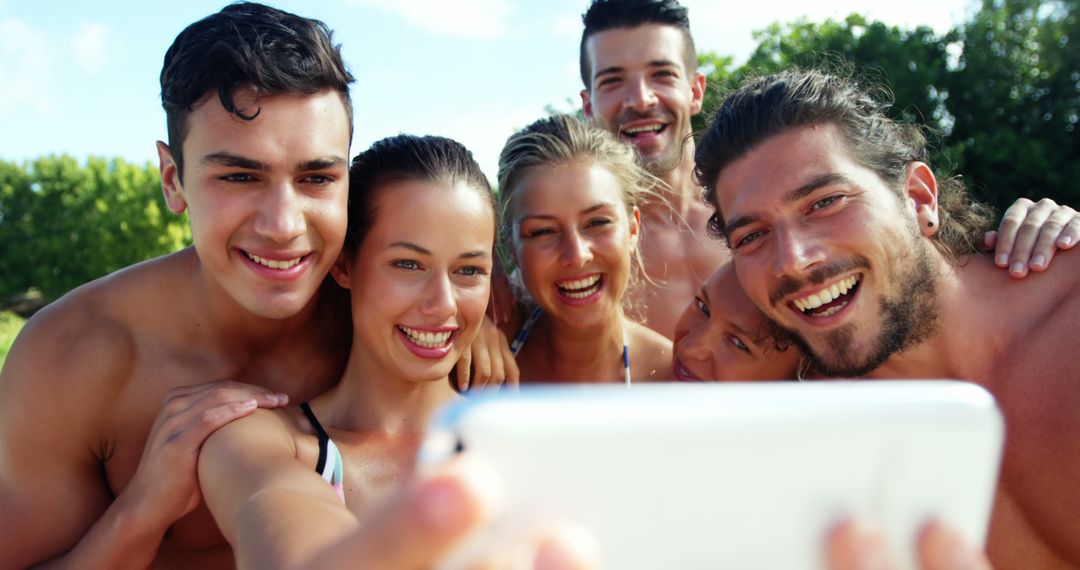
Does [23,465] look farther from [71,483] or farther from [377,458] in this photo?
[377,458]

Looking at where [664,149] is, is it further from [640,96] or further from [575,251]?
[575,251]

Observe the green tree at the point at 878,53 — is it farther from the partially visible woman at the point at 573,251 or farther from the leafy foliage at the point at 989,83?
the partially visible woman at the point at 573,251

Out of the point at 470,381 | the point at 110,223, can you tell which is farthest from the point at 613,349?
the point at 110,223

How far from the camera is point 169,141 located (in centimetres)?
312

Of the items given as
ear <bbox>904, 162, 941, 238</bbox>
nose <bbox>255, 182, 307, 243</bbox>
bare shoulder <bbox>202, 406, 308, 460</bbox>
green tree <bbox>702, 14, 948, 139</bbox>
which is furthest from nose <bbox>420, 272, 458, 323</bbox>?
green tree <bbox>702, 14, 948, 139</bbox>

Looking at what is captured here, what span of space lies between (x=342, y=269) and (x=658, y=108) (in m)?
3.57

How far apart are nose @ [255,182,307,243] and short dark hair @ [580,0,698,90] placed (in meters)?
4.04

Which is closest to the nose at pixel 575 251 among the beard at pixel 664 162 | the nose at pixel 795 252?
the nose at pixel 795 252

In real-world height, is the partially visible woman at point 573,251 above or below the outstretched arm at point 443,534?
below

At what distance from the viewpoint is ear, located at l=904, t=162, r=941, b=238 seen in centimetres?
327

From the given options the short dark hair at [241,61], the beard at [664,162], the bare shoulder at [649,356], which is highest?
the short dark hair at [241,61]

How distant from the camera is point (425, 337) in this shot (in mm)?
2990

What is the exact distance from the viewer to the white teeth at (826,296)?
2959 millimetres

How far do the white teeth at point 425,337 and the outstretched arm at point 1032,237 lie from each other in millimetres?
2149
